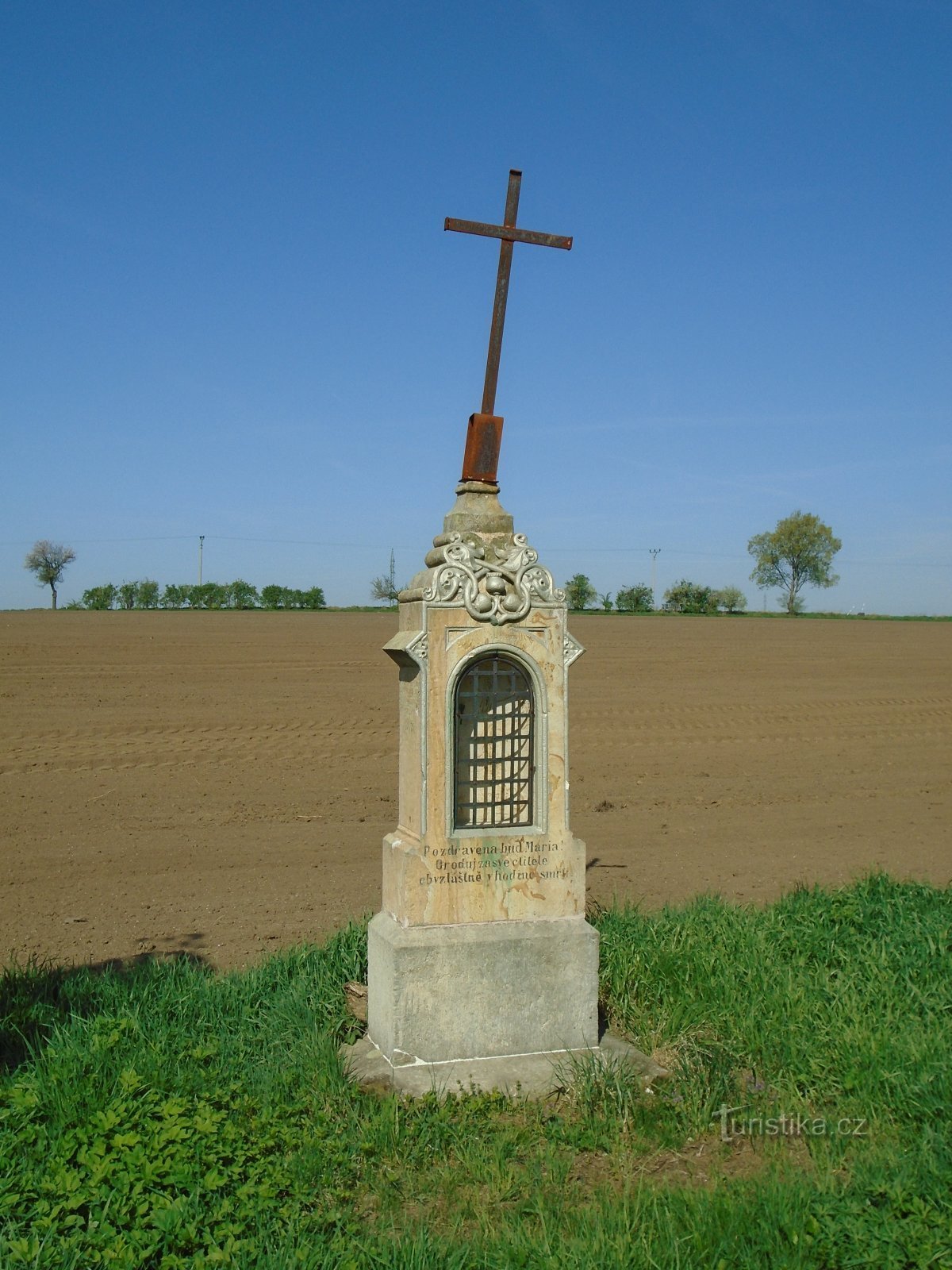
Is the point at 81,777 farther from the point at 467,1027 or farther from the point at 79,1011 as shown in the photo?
the point at 467,1027

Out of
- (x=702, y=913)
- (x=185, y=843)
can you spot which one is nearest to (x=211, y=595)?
(x=185, y=843)

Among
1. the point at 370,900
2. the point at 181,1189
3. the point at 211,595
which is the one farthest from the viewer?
the point at 211,595

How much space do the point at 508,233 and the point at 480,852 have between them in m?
3.17

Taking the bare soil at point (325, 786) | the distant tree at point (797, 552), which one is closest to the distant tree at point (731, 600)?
the distant tree at point (797, 552)

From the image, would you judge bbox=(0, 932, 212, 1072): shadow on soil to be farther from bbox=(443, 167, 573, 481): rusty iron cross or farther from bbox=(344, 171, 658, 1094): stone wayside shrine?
bbox=(443, 167, 573, 481): rusty iron cross

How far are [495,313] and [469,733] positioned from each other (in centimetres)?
218

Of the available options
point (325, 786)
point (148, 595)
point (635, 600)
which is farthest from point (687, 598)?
point (325, 786)

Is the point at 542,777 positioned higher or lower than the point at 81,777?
higher

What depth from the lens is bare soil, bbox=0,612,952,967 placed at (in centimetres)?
793

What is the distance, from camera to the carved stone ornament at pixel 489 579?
Result: 5.18 meters

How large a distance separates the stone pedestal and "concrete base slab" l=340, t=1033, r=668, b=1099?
0.03ft

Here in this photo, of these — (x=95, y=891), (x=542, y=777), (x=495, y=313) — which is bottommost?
(x=95, y=891)

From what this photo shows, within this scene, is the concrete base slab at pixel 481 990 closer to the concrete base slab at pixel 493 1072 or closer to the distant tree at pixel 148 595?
the concrete base slab at pixel 493 1072

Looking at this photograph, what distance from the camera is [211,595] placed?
203 ft
